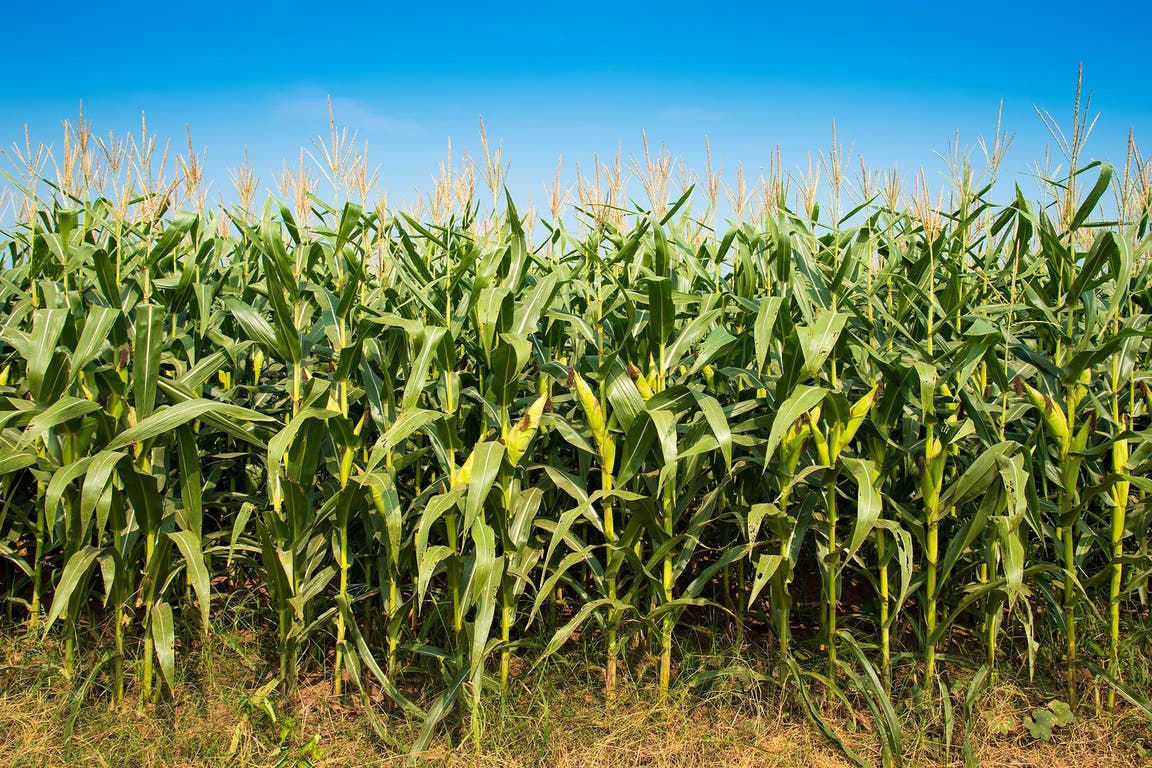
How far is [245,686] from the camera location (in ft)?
10.3

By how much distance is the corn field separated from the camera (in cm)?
271

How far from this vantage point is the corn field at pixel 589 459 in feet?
8.89

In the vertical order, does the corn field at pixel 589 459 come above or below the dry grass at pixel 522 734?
above

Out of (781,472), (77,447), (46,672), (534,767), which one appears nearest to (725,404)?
(781,472)

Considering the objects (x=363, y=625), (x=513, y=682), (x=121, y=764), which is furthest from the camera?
(x=363, y=625)

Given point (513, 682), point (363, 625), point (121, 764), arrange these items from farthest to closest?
point (363, 625), point (513, 682), point (121, 764)

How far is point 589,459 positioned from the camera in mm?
3107

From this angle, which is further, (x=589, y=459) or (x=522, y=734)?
(x=589, y=459)

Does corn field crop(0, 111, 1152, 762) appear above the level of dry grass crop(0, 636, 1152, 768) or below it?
above

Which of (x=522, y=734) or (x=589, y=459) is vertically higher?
(x=589, y=459)

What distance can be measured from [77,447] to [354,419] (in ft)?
3.26

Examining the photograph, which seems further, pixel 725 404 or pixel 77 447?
pixel 725 404

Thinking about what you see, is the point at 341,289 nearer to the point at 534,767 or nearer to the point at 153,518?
the point at 153,518

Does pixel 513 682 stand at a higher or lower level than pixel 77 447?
lower
